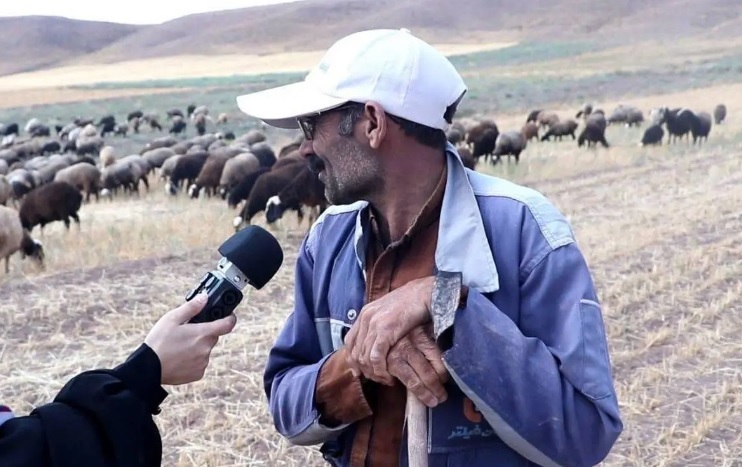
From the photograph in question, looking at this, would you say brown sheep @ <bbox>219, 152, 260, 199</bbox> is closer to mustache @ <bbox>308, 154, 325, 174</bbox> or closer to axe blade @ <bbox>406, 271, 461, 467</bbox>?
mustache @ <bbox>308, 154, 325, 174</bbox>

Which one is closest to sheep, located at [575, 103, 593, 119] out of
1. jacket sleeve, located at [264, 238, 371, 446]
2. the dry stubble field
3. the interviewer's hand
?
the dry stubble field

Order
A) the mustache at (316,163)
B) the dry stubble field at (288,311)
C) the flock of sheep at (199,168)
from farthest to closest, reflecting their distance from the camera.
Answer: the flock of sheep at (199,168) < the dry stubble field at (288,311) < the mustache at (316,163)

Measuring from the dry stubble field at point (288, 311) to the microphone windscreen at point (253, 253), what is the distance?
3.02 m

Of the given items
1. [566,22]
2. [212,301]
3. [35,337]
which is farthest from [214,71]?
[212,301]

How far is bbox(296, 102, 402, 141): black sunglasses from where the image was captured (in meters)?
2.43

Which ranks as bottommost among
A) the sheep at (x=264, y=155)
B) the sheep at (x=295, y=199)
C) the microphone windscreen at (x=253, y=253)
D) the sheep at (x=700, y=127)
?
the sheep at (x=700, y=127)

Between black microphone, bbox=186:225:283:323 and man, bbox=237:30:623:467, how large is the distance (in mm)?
201

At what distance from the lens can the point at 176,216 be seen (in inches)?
644

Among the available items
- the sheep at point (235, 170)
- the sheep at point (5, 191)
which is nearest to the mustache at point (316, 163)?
the sheep at point (235, 170)

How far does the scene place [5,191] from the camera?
18.5 m

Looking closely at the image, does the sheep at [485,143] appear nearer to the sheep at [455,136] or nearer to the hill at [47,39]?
the sheep at [455,136]

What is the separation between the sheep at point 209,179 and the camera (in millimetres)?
20078

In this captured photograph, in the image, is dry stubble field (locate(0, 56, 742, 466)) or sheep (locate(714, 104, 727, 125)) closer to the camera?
dry stubble field (locate(0, 56, 742, 466))

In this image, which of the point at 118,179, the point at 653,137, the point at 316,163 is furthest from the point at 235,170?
the point at 316,163
